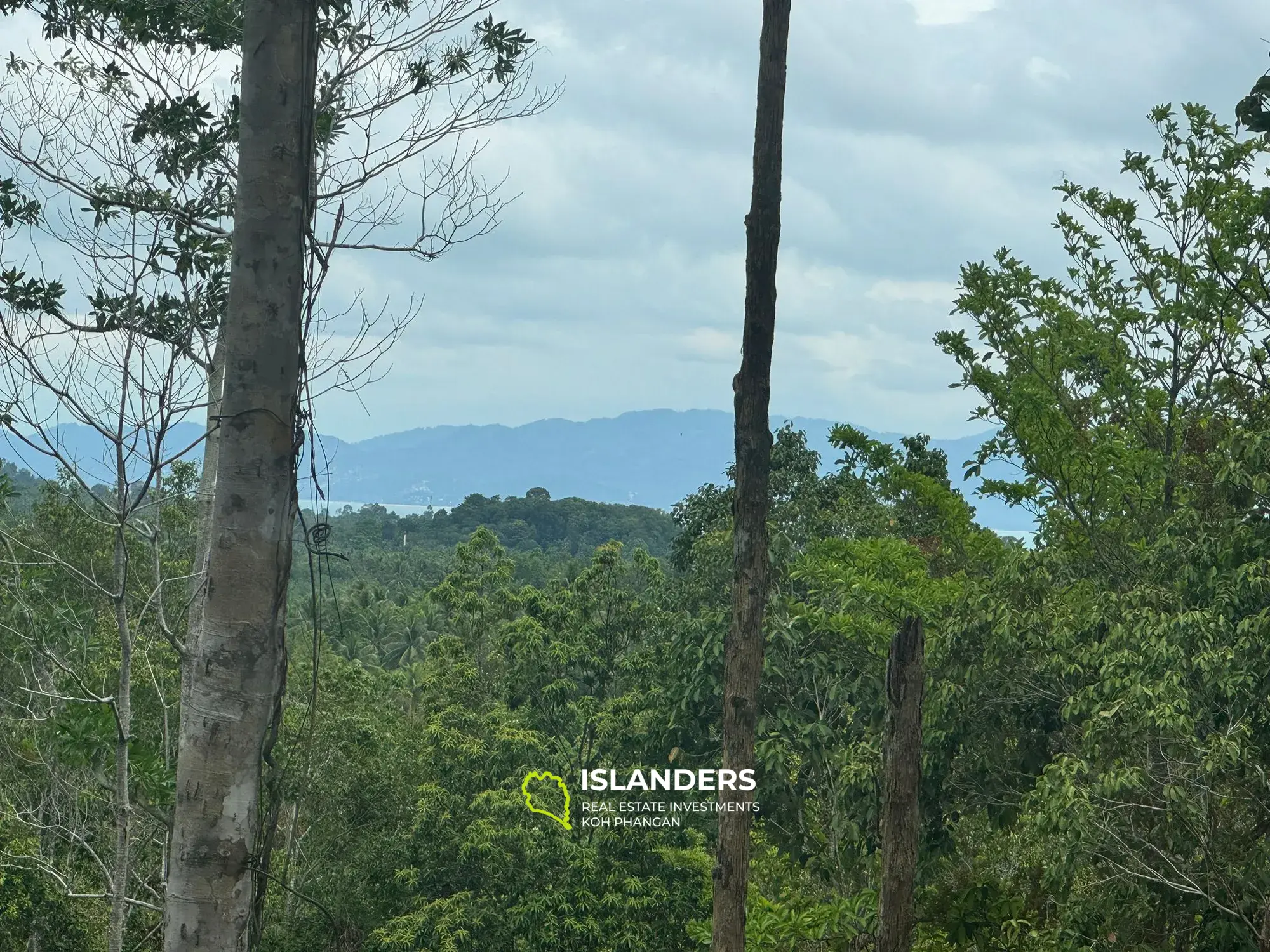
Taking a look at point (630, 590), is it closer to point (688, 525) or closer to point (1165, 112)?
point (688, 525)

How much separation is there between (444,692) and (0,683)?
5.83m

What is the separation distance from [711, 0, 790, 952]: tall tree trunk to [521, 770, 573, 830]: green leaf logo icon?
566cm

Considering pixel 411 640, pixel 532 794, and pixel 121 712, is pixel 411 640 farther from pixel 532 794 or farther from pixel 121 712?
pixel 121 712

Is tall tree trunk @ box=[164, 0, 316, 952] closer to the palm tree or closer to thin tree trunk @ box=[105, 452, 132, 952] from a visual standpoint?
thin tree trunk @ box=[105, 452, 132, 952]

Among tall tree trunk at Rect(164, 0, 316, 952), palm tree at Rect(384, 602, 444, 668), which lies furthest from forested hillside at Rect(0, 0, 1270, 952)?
palm tree at Rect(384, 602, 444, 668)

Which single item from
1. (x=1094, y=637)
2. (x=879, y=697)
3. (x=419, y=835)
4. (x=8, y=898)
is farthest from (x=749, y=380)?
(x=8, y=898)

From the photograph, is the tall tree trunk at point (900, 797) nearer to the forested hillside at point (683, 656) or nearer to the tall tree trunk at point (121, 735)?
the forested hillside at point (683, 656)

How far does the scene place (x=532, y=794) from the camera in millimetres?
10703

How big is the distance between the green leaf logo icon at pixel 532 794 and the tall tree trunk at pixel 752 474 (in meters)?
5.66

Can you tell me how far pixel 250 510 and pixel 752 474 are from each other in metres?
3.10

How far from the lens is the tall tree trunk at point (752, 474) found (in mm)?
5020

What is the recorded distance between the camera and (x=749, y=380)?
5.02m

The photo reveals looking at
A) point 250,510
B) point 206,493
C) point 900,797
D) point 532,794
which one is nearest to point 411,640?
point 532,794

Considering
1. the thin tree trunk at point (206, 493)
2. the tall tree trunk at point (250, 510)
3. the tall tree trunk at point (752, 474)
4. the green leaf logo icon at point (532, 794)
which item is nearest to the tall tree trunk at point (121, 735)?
the thin tree trunk at point (206, 493)
